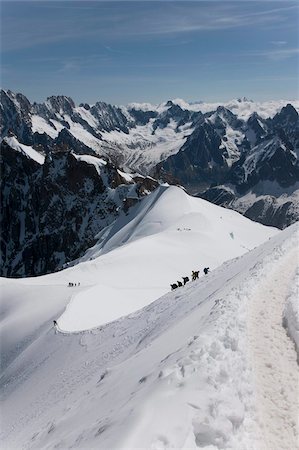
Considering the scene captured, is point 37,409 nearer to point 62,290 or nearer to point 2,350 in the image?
point 2,350

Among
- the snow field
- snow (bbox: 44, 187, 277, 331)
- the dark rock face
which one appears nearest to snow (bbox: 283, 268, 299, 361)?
the snow field

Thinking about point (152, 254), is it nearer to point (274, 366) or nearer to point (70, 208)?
point (274, 366)

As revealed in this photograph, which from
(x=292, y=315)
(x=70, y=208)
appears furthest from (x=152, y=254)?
(x=70, y=208)

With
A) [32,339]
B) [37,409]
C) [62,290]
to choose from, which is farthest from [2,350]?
[37,409]

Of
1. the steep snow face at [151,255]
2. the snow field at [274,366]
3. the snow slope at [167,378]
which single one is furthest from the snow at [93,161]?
the snow field at [274,366]

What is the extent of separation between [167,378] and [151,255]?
185ft

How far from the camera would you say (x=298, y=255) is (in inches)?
1256

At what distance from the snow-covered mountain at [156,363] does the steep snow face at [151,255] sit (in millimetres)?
388

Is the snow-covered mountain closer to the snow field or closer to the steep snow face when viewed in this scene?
the snow field

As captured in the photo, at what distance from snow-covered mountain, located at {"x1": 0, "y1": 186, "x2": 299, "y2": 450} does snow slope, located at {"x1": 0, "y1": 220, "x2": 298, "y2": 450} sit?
0.06 metres

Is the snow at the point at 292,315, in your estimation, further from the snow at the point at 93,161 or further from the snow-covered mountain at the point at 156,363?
the snow at the point at 93,161

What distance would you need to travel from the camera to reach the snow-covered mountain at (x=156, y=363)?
46.0 feet

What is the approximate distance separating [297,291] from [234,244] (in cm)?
6687

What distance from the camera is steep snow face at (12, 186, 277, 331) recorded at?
4475 centimetres
